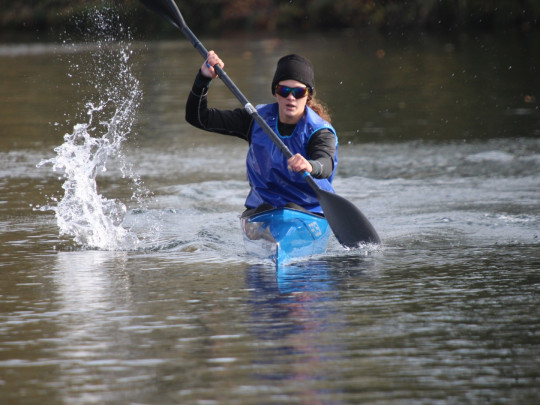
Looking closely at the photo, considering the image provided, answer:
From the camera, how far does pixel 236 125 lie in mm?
7359

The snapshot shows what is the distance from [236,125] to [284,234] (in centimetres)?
111

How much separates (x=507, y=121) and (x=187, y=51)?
1651 centimetres

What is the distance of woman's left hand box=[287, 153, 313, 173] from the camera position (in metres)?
6.51

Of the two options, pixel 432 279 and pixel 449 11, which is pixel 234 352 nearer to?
pixel 432 279

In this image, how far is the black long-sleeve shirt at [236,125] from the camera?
6895mm

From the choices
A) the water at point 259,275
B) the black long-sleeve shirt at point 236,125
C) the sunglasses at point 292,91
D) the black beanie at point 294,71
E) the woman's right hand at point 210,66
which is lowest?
the water at point 259,275

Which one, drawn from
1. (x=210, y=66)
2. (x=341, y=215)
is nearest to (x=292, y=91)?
(x=210, y=66)

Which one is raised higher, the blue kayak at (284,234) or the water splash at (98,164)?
the water splash at (98,164)

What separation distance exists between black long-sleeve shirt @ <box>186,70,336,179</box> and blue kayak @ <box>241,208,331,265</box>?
0.37 metres

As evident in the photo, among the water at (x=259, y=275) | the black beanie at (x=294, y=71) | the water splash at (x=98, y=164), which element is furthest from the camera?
the water splash at (x=98, y=164)

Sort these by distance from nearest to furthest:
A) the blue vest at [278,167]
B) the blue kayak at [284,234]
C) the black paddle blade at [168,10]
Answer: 1. the blue kayak at [284,234]
2. the blue vest at [278,167]
3. the black paddle blade at [168,10]

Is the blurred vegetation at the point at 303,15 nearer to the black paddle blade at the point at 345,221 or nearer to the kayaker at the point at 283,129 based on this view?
the kayaker at the point at 283,129

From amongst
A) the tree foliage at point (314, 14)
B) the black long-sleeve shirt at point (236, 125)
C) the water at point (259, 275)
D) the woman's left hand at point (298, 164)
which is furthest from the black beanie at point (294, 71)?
the tree foliage at point (314, 14)

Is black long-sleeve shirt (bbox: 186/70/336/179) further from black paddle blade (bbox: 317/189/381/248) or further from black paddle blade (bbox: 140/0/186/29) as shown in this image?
black paddle blade (bbox: 140/0/186/29)
